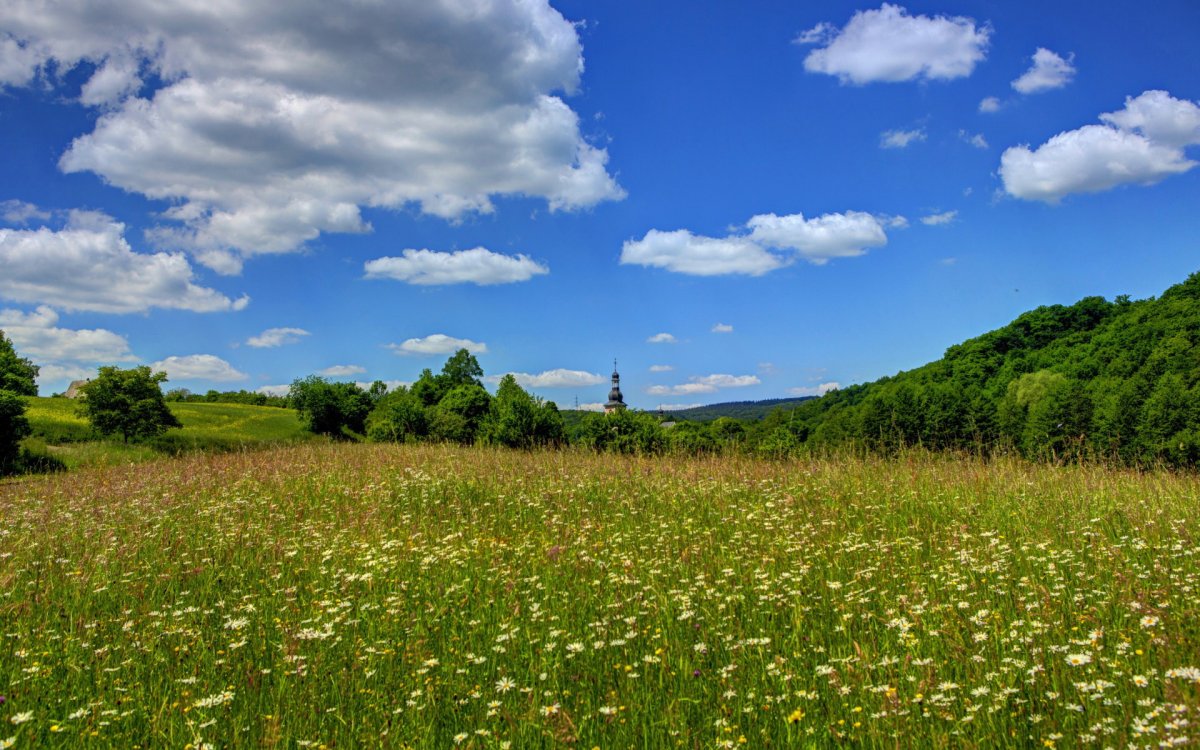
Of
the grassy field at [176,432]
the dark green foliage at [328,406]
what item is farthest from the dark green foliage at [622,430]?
the dark green foliage at [328,406]

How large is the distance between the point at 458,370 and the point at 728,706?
6172 centimetres

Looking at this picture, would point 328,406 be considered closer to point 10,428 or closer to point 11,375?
point 11,375

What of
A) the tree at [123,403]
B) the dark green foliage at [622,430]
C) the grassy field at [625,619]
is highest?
the tree at [123,403]

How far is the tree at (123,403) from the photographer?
31.3 m

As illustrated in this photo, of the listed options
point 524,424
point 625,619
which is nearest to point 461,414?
point 524,424

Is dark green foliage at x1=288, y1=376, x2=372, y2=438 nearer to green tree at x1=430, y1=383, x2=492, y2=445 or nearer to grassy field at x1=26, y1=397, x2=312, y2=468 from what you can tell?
grassy field at x1=26, y1=397, x2=312, y2=468

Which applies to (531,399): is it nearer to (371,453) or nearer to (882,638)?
(371,453)

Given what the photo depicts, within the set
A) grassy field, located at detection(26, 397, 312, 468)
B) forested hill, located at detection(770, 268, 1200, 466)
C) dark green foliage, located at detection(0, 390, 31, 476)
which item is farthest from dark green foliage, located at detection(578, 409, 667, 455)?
dark green foliage, located at detection(0, 390, 31, 476)

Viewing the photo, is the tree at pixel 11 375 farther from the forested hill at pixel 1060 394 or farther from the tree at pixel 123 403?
the forested hill at pixel 1060 394

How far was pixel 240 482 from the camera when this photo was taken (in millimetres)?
11328

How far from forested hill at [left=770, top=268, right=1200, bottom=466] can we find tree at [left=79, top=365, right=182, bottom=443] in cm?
3022

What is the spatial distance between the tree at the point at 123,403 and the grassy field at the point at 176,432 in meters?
0.77

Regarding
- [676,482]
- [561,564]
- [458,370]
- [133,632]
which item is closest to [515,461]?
[676,482]

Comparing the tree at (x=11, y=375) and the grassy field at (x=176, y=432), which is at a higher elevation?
the tree at (x=11, y=375)
